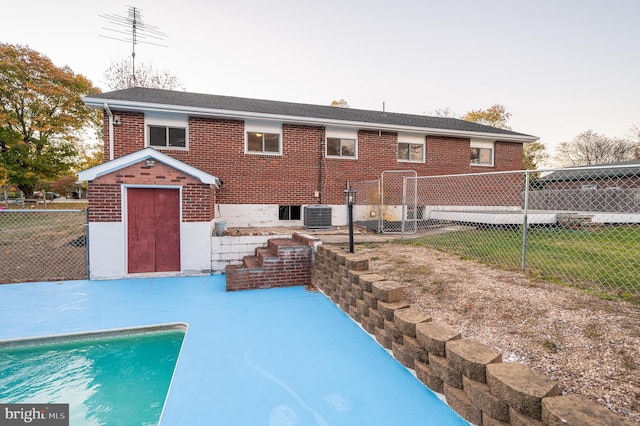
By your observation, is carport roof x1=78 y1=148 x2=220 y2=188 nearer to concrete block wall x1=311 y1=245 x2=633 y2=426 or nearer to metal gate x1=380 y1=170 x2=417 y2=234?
concrete block wall x1=311 y1=245 x2=633 y2=426

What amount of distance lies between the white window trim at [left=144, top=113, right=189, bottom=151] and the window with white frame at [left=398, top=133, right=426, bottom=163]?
27.5 feet

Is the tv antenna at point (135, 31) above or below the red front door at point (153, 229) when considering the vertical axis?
above

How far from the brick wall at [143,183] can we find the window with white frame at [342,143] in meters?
5.29

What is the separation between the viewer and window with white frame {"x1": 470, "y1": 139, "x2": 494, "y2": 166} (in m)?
13.2

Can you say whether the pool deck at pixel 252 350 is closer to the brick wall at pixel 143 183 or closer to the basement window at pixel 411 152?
the brick wall at pixel 143 183

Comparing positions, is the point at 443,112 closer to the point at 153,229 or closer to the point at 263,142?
the point at 263,142

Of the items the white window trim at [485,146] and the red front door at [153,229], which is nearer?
the red front door at [153,229]

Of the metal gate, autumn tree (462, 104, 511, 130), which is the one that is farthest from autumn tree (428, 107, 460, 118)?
the metal gate

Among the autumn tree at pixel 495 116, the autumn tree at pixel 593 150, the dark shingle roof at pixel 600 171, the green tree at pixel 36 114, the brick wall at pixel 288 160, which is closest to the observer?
the dark shingle roof at pixel 600 171

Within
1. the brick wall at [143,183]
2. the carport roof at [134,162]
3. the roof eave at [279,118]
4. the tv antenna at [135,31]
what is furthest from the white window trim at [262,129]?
the tv antenna at [135,31]

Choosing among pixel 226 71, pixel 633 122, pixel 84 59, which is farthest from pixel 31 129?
pixel 633 122

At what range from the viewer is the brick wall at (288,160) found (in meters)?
9.70

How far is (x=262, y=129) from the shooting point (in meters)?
10.4

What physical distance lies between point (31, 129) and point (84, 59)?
20.7 ft
